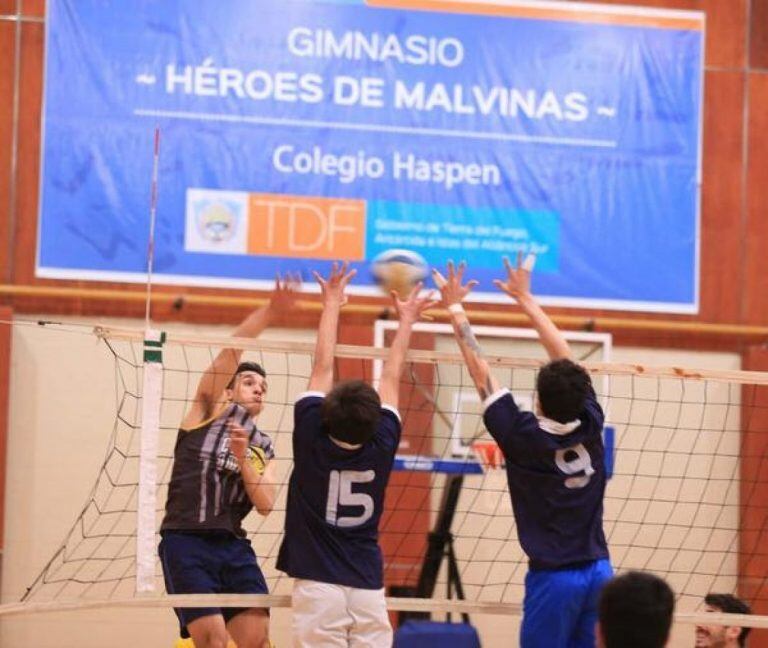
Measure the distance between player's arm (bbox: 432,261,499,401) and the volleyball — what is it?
130 cm

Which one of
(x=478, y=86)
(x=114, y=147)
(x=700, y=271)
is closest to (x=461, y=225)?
(x=478, y=86)

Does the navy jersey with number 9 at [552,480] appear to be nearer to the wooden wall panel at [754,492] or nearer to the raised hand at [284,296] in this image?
the raised hand at [284,296]

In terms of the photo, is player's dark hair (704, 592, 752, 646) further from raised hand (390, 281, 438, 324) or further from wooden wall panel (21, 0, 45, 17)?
wooden wall panel (21, 0, 45, 17)

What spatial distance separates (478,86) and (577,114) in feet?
2.84

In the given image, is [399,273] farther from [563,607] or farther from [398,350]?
[563,607]

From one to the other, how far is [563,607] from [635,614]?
8.28ft

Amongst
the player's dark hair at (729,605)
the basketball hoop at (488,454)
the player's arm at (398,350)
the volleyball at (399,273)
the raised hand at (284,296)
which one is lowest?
the player's dark hair at (729,605)

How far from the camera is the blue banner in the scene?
10.9 metres

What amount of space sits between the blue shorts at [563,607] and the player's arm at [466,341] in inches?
35.7

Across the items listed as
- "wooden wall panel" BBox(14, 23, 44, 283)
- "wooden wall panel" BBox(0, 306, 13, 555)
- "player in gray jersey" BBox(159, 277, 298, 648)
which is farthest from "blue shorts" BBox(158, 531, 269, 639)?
"wooden wall panel" BBox(14, 23, 44, 283)

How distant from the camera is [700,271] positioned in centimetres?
1176

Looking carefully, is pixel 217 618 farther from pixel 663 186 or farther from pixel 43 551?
pixel 663 186

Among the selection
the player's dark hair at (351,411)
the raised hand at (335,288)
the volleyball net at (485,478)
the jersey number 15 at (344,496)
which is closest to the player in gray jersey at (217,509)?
the raised hand at (335,288)

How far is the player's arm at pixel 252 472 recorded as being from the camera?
6832 mm
